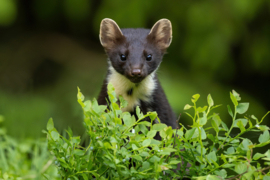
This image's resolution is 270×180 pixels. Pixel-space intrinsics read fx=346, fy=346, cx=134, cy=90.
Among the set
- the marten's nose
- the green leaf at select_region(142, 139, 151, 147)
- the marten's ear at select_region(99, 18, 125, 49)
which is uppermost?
the marten's ear at select_region(99, 18, 125, 49)

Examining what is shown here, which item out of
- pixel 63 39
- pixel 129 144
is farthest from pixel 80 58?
pixel 129 144

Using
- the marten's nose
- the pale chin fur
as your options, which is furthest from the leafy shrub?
the pale chin fur

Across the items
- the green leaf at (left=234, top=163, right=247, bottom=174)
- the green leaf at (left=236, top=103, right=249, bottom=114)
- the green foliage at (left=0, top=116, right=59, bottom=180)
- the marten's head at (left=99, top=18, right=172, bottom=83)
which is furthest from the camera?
the marten's head at (left=99, top=18, right=172, bottom=83)

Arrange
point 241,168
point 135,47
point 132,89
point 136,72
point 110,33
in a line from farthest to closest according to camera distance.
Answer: point 132,89 → point 110,33 → point 135,47 → point 136,72 → point 241,168

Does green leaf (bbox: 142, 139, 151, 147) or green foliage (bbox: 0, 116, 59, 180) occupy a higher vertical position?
green leaf (bbox: 142, 139, 151, 147)

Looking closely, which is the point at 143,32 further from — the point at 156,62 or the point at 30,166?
the point at 30,166

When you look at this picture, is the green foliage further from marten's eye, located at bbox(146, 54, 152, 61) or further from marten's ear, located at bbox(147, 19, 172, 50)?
marten's ear, located at bbox(147, 19, 172, 50)

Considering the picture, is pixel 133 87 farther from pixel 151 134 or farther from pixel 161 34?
pixel 151 134

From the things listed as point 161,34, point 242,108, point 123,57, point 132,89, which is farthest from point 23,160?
point 242,108
